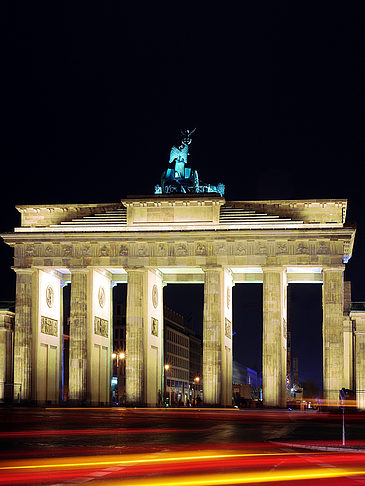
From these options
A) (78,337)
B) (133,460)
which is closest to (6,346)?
(78,337)

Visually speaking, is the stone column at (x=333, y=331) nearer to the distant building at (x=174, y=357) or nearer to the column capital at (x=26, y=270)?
the column capital at (x=26, y=270)

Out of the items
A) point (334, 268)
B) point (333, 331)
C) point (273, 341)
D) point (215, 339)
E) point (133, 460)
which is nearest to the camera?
point (133, 460)

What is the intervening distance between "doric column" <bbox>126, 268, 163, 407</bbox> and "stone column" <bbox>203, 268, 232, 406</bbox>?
4854 mm

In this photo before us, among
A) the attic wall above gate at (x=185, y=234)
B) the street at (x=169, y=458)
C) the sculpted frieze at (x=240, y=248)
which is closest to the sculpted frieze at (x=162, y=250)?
the attic wall above gate at (x=185, y=234)

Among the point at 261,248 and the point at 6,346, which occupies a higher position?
the point at 261,248

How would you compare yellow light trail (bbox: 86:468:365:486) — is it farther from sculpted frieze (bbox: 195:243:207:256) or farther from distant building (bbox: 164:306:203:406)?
distant building (bbox: 164:306:203:406)

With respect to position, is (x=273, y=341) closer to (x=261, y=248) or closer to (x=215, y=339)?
(x=215, y=339)

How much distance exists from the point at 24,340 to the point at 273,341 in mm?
20062

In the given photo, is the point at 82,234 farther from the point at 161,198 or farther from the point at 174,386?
the point at 174,386

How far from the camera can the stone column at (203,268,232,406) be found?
6631cm

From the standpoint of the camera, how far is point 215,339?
66938mm

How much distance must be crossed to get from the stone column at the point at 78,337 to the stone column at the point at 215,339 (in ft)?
31.9

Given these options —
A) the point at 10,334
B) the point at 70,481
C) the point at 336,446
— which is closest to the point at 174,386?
the point at 10,334

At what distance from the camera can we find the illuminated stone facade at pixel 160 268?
2598 inches
